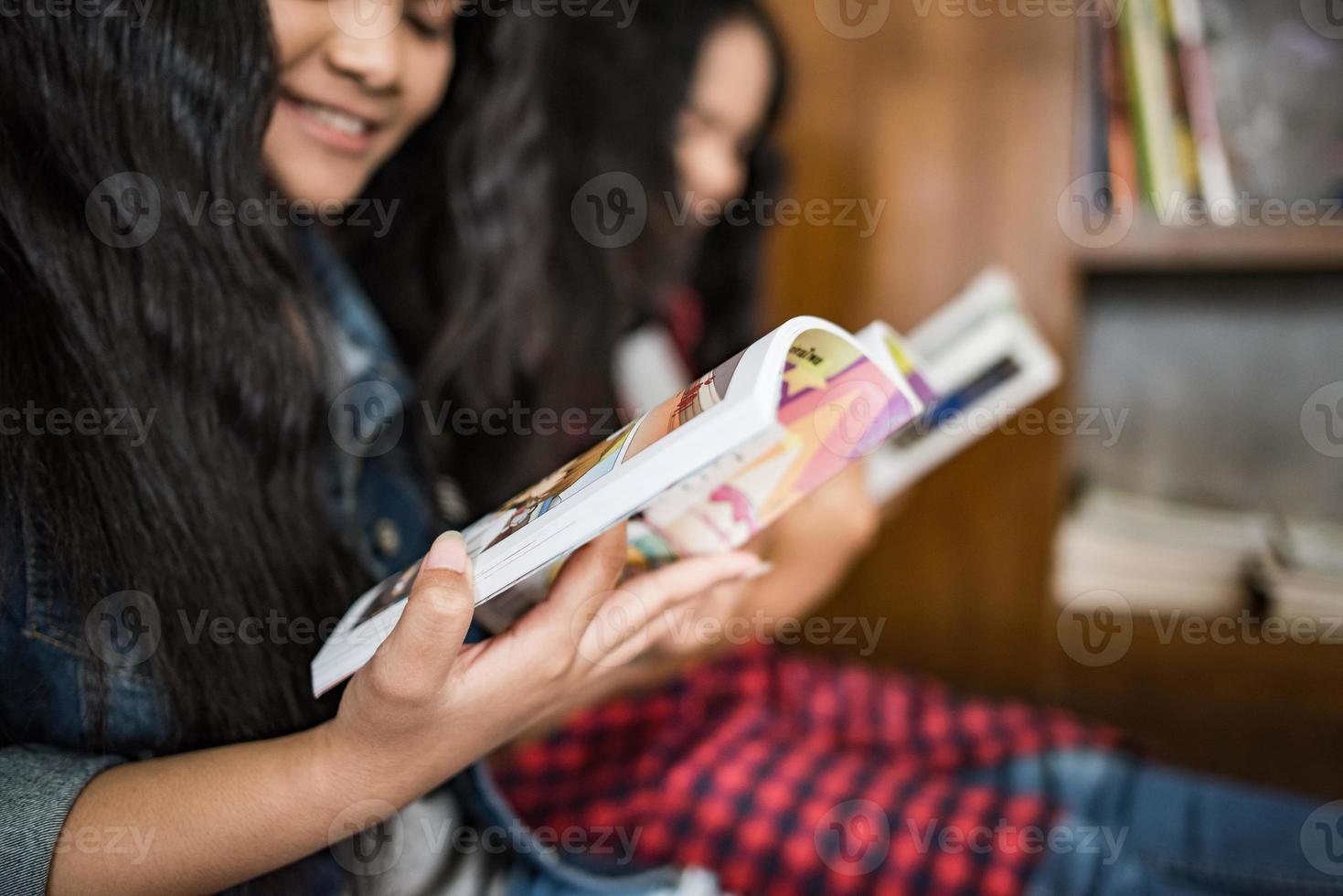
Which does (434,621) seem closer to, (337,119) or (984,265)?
(337,119)

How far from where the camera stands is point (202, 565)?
1.82ft

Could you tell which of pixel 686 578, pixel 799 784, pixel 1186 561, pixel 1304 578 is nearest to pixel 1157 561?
pixel 1186 561

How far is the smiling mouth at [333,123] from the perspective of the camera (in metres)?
0.70

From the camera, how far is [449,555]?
1.43 feet

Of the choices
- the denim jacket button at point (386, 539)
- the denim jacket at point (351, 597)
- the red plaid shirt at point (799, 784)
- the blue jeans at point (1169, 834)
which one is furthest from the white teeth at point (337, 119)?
the blue jeans at point (1169, 834)

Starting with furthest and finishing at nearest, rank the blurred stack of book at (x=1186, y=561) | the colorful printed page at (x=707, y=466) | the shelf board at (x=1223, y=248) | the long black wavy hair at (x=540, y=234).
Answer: the blurred stack of book at (x=1186, y=561) < the shelf board at (x=1223, y=248) < the long black wavy hair at (x=540, y=234) < the colorful printed page at (x=707, y=466)

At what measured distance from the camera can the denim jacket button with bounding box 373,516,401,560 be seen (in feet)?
2.41

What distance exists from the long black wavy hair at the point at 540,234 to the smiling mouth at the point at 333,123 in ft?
0.60

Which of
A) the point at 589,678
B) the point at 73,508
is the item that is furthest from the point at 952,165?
the point at 73,508

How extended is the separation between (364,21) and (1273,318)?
1222 mm

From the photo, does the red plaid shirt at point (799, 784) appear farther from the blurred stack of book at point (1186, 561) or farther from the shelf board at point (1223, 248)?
the shelf board at point (1223, 248)

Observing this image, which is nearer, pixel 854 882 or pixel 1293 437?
pixel 854 882

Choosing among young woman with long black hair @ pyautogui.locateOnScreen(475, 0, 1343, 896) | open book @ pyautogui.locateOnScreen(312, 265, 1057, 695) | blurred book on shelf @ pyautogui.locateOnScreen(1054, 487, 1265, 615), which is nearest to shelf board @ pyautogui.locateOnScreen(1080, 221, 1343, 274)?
blurred book on shelf @ pyautogui.locateOnScreen(1054, 487, 1265, 615)

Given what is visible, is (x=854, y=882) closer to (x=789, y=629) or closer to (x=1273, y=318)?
(x=789, y=629)
